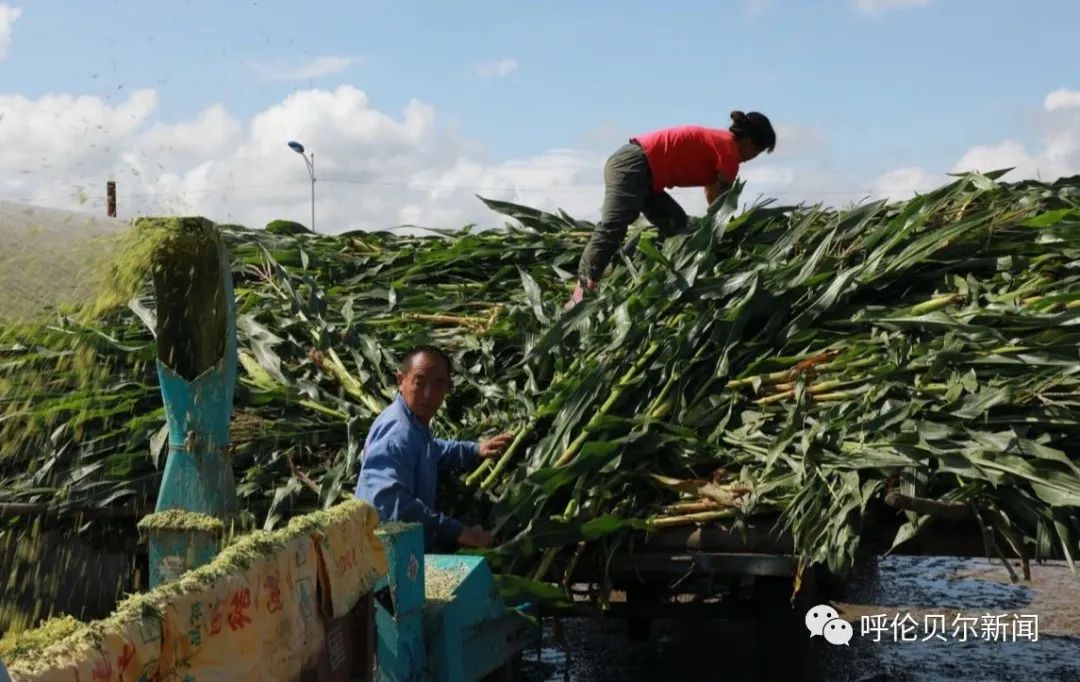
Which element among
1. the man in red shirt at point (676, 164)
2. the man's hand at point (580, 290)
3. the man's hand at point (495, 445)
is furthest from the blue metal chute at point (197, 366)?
the man in red shirt at point (676, 164)

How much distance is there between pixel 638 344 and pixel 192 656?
8.30 feet

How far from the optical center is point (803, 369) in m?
3.85

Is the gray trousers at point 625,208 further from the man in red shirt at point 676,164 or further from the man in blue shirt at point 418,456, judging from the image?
the man in blue shirt at point 418,456

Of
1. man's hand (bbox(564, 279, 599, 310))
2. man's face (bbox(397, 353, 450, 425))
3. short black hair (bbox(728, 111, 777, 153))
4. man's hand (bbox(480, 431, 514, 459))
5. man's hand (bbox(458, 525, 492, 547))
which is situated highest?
short black hair (bbox(728, 111, 777, 153))

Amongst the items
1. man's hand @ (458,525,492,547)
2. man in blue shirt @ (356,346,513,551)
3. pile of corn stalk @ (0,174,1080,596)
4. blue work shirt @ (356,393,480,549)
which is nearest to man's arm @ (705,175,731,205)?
pile of corn stalk @ (0,174,1080,596)

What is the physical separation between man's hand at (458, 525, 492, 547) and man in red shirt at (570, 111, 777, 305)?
218 cm

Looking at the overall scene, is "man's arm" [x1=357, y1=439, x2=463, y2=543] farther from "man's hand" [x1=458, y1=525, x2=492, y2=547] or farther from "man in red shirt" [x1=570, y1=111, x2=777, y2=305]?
"man in red shirt" [x1=570, y1=111, x2=777, y2=305]

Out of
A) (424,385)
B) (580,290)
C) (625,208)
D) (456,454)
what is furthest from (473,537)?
(625,208)

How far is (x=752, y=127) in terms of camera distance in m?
5.55

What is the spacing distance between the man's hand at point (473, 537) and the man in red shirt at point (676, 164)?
7.16 feet

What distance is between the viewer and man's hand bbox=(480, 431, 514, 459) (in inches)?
155

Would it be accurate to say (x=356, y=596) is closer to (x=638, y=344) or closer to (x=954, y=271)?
(x=638, y=344)

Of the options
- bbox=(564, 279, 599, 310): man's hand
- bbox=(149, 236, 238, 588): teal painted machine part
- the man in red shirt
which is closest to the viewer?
bbox=(149, 236, 238, 588): teal painted machine part

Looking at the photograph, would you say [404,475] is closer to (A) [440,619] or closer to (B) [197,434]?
(A) [440,619]
